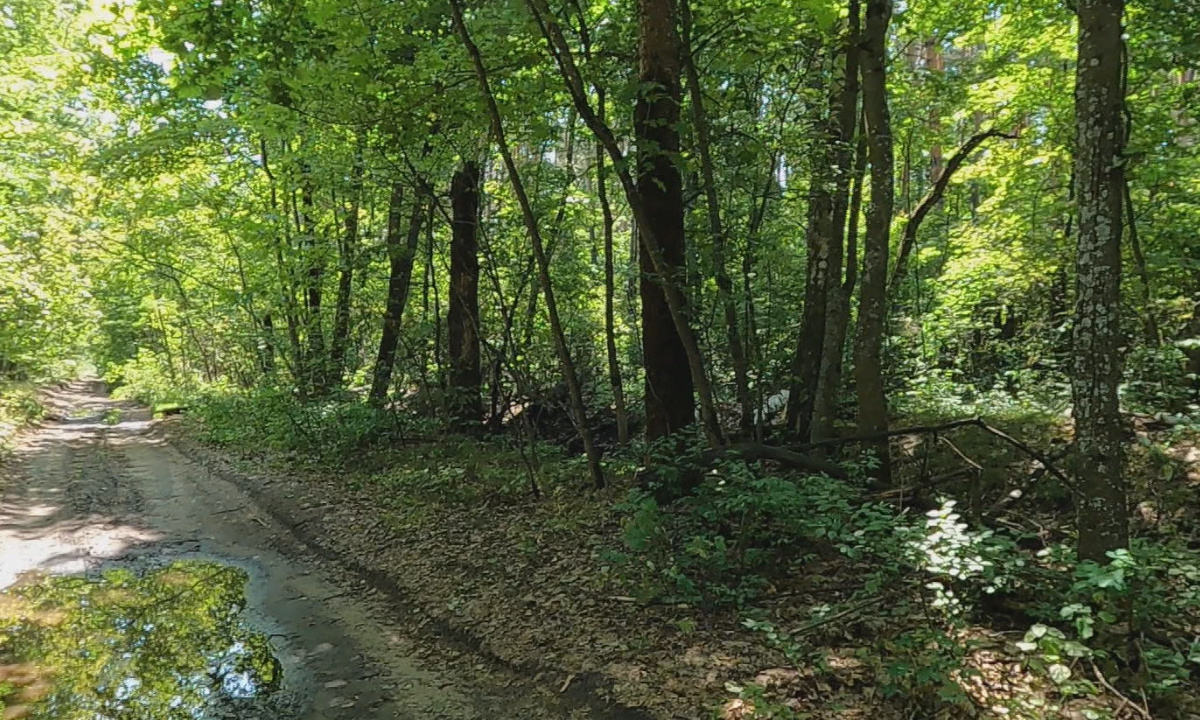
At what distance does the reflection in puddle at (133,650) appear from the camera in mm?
4500

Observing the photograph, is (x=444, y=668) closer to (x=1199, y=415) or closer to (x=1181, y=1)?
(x=1199, y=415)

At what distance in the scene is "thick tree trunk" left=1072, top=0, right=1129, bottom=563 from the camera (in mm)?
3627

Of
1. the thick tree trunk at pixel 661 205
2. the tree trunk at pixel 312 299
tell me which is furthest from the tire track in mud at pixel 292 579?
the thick tree trunk at pixel 661 205

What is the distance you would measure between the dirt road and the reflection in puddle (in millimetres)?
273

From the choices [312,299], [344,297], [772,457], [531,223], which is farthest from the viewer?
[312,299]

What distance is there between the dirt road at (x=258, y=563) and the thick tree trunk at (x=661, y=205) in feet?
9.63

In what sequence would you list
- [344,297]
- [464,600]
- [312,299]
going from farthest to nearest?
[312,299]
[344,297]
[464,600]

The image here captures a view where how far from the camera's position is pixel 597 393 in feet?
41.2

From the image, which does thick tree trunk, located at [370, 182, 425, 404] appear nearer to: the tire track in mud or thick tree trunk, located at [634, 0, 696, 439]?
the tire track in mud

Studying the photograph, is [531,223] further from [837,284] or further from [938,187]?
[938,187]

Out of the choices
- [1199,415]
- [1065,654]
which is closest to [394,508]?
[1065,654]

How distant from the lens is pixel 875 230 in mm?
6027

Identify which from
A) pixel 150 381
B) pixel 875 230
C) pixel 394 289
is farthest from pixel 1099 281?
pixel 150 381

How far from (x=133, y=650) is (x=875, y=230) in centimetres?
713
